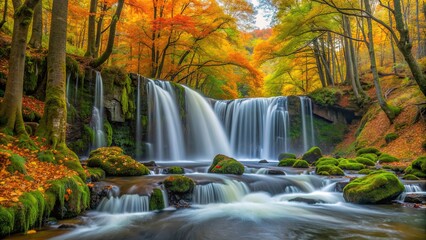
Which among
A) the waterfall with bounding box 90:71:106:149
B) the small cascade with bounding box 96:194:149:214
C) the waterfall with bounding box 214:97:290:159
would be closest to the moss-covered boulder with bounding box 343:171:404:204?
the small cascade with bounding box 96:194:149:214

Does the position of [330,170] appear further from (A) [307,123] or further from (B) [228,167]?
(A) [307,123]

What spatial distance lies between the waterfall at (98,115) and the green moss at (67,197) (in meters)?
6.61

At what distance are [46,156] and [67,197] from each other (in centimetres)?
136

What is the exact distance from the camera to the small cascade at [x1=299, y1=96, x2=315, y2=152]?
66.4ft

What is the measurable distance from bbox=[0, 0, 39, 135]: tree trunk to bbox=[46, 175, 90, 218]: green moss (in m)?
2.00

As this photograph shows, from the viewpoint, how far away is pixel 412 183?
833 cm

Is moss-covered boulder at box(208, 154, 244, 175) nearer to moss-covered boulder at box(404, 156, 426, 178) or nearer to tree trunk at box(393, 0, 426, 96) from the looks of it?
moss-covered boulder at box(404, 156, 426, 178)

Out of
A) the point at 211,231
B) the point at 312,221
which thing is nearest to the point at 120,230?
the point at 211,231

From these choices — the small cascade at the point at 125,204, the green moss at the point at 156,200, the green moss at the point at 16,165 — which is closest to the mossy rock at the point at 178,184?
the green moss at the point at 156,200

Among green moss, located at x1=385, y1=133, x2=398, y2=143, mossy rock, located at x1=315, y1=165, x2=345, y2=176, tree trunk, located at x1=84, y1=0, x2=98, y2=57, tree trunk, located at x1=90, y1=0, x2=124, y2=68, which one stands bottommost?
mossy rock, located at x1=315, y1=165, x2=345, y2=176

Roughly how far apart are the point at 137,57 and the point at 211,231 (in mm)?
19358

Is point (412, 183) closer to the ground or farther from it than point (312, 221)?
farther from it

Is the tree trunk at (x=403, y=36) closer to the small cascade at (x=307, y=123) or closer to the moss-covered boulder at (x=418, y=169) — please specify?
the moss-covered boulder at (x=418, y=169)

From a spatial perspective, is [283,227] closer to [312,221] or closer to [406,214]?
[312,221]
